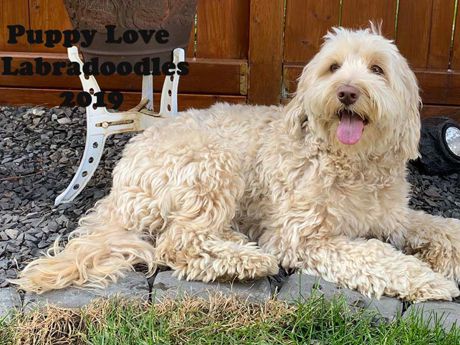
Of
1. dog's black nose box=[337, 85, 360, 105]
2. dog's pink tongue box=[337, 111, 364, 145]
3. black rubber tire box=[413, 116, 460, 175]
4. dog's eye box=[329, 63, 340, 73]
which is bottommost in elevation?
black rubber tire box=[413, 116, 460, 175]

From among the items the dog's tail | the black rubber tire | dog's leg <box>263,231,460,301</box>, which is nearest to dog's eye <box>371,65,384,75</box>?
dog's leg <box>263,231,460,301</box>

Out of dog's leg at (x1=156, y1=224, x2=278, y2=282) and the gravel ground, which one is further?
the gravel ground

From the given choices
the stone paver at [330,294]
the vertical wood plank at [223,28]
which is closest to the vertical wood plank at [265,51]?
the vertical wood plank at [223,28]

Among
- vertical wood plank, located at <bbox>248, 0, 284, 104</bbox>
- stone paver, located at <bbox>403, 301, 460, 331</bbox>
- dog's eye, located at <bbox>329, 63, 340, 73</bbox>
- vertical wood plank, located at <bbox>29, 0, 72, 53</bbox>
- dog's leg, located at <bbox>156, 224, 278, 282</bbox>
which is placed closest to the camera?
stone paver, located at <bbox>403, 301, 460, 331</bbox>

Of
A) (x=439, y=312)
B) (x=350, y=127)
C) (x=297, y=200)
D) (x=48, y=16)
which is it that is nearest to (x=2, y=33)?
(x=48, y=16)

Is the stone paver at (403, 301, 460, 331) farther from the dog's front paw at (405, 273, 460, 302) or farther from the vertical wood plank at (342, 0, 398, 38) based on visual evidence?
the vertical wood plank at (342, 0, 398, 38)

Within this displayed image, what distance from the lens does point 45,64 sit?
632 cm

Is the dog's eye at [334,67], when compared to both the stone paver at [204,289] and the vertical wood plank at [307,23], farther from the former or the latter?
the vertical wood plank at [307,23]

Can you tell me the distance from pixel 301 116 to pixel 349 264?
850mm

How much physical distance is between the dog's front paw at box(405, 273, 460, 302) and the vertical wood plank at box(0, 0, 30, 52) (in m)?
4.39

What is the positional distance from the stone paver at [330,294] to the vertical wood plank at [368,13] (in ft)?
10.4

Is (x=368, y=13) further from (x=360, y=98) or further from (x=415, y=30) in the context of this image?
(x=360, y=98)

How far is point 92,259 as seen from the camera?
11.8 ft

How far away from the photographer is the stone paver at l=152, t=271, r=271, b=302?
348 centimetres
